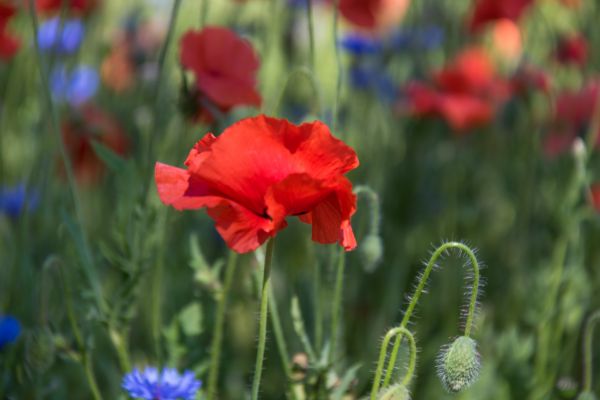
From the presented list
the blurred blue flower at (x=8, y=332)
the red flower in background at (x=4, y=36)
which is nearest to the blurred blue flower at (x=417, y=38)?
the red flower in background at (x=4, y=36)

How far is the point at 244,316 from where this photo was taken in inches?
88.7

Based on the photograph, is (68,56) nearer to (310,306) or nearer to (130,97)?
(130,97)

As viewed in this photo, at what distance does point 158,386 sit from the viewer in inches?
47.5

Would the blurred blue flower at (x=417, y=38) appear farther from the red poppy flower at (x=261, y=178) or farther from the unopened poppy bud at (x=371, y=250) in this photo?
the red poppy flower at (x=261, y=178)

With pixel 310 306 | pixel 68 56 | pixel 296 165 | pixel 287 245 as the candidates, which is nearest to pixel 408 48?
pixel 287 245

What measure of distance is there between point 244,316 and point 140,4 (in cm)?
178

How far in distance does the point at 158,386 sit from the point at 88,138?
0.89 meters

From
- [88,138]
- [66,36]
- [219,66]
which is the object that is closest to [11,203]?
[88,138]

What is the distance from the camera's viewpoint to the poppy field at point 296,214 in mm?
1034

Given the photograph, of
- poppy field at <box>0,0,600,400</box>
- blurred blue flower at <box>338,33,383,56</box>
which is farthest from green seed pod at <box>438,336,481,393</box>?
blurred blue flower at <box>338,33,383,56</box>

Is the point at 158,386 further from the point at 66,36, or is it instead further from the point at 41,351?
the point at 66,36

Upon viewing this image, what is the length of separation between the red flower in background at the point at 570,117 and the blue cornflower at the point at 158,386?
1.35 meters

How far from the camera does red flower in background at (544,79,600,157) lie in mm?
2275

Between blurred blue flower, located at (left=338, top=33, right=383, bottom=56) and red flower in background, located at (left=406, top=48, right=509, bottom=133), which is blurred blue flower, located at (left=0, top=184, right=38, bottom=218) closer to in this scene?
red flower in background, located at (left=406, top=48, right=509, bottom=133)
